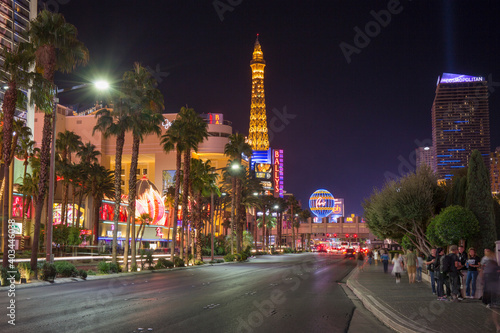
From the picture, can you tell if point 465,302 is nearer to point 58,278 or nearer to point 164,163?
point 58,278

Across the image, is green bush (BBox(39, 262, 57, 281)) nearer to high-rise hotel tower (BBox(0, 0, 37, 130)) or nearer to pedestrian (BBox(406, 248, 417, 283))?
pedestrian (BBox(406, 248, 417, 283))

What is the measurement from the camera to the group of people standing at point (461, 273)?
14.6 metres

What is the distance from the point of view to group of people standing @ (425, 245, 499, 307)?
14.6 meters

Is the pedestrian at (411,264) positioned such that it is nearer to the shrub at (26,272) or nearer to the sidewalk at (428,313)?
the sidewalk at (428,313)

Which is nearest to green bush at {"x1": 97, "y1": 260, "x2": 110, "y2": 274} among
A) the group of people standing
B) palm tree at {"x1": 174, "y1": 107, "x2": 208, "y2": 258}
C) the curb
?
palm tree at {"x1": 174, "y1": 107, "x2": 208, "y2": 258}

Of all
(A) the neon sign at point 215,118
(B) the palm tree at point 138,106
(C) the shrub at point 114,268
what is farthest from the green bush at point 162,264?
(A) the neon sign at point 215,118

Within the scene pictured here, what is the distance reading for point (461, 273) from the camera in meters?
16.5

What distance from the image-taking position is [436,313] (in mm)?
12969

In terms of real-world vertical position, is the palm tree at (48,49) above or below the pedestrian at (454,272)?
above

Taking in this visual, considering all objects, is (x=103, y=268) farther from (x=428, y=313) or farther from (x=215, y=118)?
(x=215, y=118)

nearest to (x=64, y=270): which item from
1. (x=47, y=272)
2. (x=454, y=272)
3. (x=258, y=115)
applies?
(x=47, y=272)

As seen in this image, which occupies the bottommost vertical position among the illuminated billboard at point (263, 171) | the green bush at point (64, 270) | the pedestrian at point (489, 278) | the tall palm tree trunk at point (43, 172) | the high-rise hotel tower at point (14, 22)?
the green bush at point (64, 270)

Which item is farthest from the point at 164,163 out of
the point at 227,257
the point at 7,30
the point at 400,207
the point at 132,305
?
the point at 132,305

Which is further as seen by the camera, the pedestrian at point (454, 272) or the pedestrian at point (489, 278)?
the pedestrian at point (454, 272)
